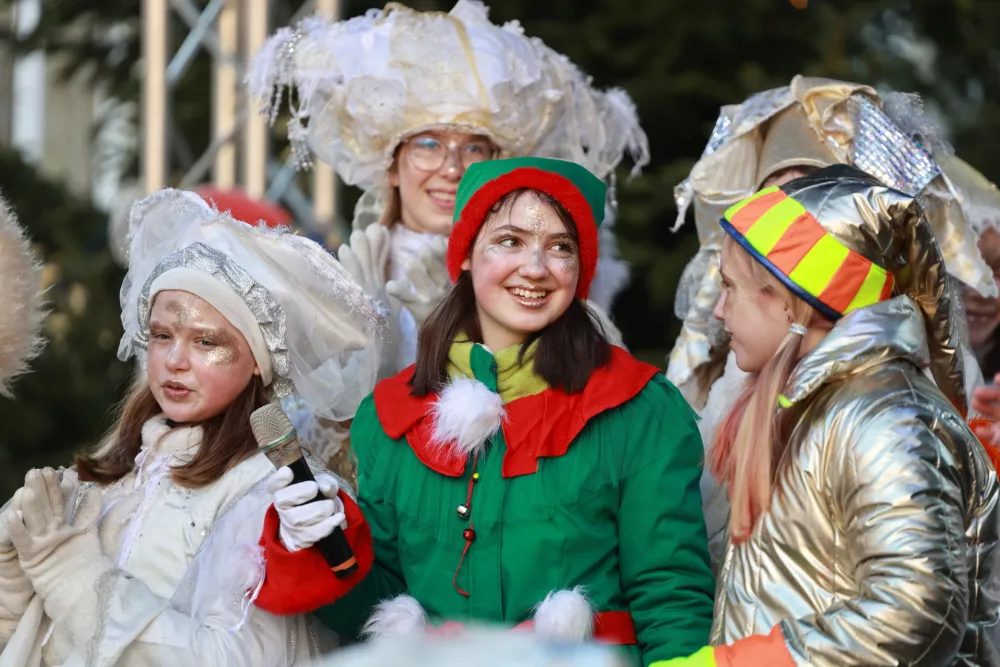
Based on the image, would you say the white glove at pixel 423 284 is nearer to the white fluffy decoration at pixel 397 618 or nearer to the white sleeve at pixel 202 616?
the white sleeve at pixel 202 616

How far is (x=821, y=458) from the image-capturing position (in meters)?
2.58

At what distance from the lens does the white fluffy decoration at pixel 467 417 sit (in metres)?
3.11

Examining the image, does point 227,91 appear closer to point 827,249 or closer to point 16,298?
point 16,298

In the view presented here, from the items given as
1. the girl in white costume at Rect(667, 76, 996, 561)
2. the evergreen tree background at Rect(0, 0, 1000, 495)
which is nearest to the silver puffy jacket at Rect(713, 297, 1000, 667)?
the girl in white costume at Rect(667, 76, 996, 561)

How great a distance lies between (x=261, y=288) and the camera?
346 cm

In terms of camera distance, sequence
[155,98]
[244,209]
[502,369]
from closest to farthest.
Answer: [502,369] < [244,209] < [155,98]

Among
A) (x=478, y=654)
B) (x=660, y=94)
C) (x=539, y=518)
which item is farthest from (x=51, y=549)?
(x=660, y=94)

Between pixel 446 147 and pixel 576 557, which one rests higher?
pixel 446 147

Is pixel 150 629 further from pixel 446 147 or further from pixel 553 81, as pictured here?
pixel 553 81

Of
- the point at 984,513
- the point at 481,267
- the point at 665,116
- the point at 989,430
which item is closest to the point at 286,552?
the point at 481,267

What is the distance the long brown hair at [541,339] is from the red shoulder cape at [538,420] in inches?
1.2

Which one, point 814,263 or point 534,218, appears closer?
point 814,263

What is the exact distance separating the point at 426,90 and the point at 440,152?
189 mm

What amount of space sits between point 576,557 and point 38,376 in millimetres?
4533
